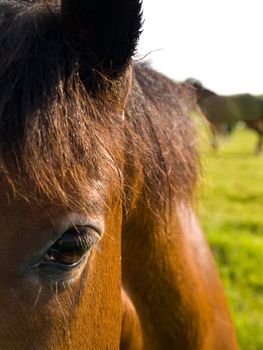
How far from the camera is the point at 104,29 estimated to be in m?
1.14

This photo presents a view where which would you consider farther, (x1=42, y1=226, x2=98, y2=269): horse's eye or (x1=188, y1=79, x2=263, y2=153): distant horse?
(x1=188, y1=79, x2=263, y2=153): distant horse

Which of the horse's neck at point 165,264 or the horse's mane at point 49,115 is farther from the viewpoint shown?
the horse's neck at point 165,264

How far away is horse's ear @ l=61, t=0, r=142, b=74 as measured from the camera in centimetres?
110

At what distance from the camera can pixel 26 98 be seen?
1.05 m

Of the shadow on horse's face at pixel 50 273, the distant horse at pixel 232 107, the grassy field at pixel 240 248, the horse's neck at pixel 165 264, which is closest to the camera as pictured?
the shadow on horse's face at pixel 50 273

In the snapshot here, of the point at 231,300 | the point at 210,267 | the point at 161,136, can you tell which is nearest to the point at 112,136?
the point at 161,136

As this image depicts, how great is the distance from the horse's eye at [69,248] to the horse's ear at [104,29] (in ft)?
1.24

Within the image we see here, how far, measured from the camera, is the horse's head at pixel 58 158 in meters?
1.04

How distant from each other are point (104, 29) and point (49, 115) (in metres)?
0.24

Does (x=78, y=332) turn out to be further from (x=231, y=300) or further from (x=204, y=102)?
(x=231, y=300)

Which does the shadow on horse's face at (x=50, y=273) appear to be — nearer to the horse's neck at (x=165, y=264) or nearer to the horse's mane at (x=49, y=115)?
the horse's mane at (x=49, y=115)

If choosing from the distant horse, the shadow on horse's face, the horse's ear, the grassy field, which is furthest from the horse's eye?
the distant horse

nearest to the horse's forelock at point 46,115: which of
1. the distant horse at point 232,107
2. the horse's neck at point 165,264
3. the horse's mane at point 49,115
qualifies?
A: the horse's mane at point 49,115

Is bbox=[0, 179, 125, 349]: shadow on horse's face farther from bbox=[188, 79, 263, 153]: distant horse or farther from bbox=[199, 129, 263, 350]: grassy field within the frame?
bbox=[188, 79, 263, 153]: distant horse
